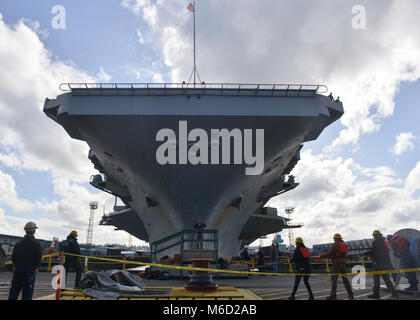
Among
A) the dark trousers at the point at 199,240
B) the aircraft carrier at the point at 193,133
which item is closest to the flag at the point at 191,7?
the aircraft carrier at the point at 193,133

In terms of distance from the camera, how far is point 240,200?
48.3 ft

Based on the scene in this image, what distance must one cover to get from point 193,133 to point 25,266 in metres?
8.61

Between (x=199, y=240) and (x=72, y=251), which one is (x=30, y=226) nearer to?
(x=72, y=251)

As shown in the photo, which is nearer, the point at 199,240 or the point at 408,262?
the point at 408,262

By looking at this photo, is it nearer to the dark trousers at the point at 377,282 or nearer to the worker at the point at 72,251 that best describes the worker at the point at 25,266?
the worker at the point at 72,251

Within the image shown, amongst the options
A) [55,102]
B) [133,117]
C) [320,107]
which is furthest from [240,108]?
[55,102]

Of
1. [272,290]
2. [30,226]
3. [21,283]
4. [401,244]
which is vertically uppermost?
[30,226]

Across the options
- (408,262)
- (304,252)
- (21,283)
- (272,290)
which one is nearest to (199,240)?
(272,290)

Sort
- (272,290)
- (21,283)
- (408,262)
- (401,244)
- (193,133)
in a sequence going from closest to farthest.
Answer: (21,283) < (408,262) < (401,244) < (272,290) < (193,133)

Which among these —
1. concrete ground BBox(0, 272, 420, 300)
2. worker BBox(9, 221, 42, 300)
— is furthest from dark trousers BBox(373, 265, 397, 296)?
worker BBox(9, 221, 42, 300)

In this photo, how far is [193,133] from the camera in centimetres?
1249
